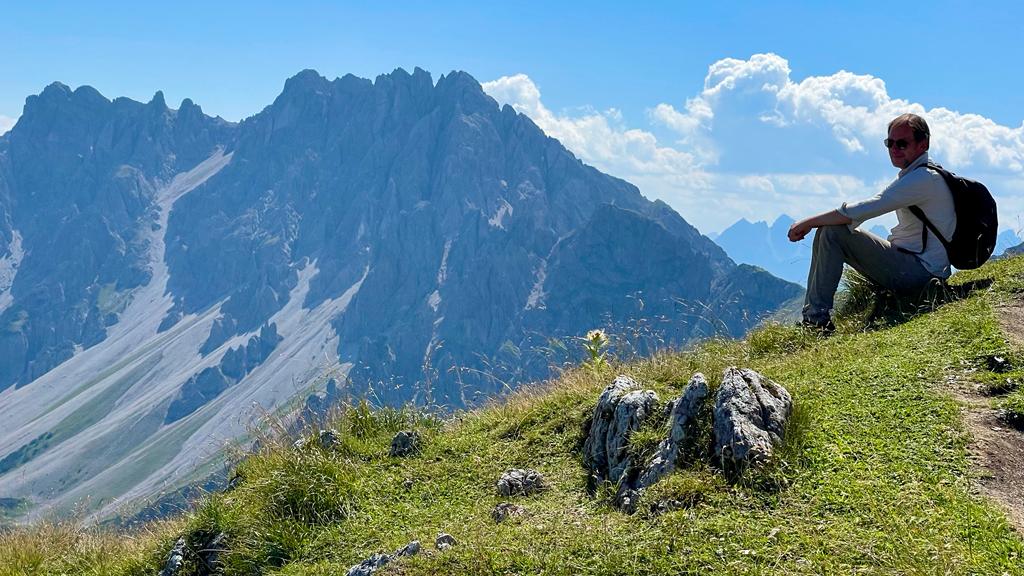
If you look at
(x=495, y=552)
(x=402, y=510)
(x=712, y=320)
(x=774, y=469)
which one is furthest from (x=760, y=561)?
(x=712, y=320)

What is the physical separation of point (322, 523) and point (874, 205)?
9035 millimetres

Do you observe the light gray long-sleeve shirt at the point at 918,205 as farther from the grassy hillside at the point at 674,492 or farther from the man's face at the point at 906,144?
the grassy hillside at the point at 674,492

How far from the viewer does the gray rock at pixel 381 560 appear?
697cm

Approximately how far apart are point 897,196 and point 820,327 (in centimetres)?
236

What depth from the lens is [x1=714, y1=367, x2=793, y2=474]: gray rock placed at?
6875 mm

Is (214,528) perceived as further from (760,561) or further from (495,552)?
(760,561)

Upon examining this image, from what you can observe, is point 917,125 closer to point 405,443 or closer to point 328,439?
point 405,443

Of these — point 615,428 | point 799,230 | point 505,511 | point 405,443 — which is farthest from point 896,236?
point 405,443

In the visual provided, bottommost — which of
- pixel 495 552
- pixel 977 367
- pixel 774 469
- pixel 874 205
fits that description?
pixel 495 552

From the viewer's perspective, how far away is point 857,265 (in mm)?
11242

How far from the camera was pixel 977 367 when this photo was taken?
827 centimetres

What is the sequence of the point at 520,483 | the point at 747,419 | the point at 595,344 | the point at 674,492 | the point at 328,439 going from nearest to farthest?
the point at 674,492 < the point at 747,419 < the point at 520,483 < the point at 328,439 < the point at 595,344

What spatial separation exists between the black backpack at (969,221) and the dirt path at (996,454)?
4.11 m

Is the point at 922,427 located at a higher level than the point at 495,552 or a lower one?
higher
